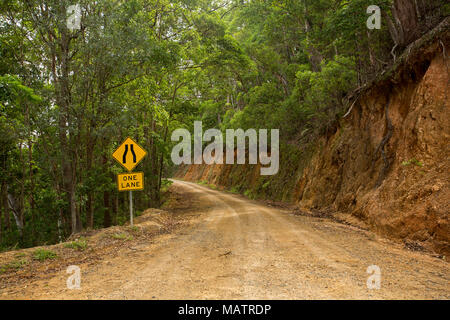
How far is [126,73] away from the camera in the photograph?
11250 mm

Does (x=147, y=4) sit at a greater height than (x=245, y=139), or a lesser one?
greater

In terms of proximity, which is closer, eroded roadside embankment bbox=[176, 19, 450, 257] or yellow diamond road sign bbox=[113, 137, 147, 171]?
eroded roadside embankment bbox=[176, 19, 450, 257]

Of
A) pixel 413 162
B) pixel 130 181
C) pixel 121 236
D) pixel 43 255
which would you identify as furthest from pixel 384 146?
pixel 43 255

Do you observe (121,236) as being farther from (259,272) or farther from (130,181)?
(259,272)

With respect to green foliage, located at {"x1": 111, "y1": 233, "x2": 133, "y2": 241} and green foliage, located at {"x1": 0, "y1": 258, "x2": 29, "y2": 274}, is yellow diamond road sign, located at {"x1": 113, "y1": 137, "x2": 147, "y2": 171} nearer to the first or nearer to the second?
green foliage, located at {"x1": 111, "y1": 233, "x2": 133, "y2": 241}

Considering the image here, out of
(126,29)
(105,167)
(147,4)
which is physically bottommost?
(105,167)

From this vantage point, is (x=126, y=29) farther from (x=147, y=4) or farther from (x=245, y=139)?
(x=245, y=139)

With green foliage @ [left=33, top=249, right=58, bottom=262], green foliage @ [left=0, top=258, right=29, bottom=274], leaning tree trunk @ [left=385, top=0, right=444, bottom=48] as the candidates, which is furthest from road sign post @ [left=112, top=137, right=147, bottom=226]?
leaning tree trunk @ [left=385, top=0, right=444, bottom=48]

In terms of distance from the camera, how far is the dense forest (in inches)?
388

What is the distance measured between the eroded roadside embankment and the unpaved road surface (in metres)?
0.91
